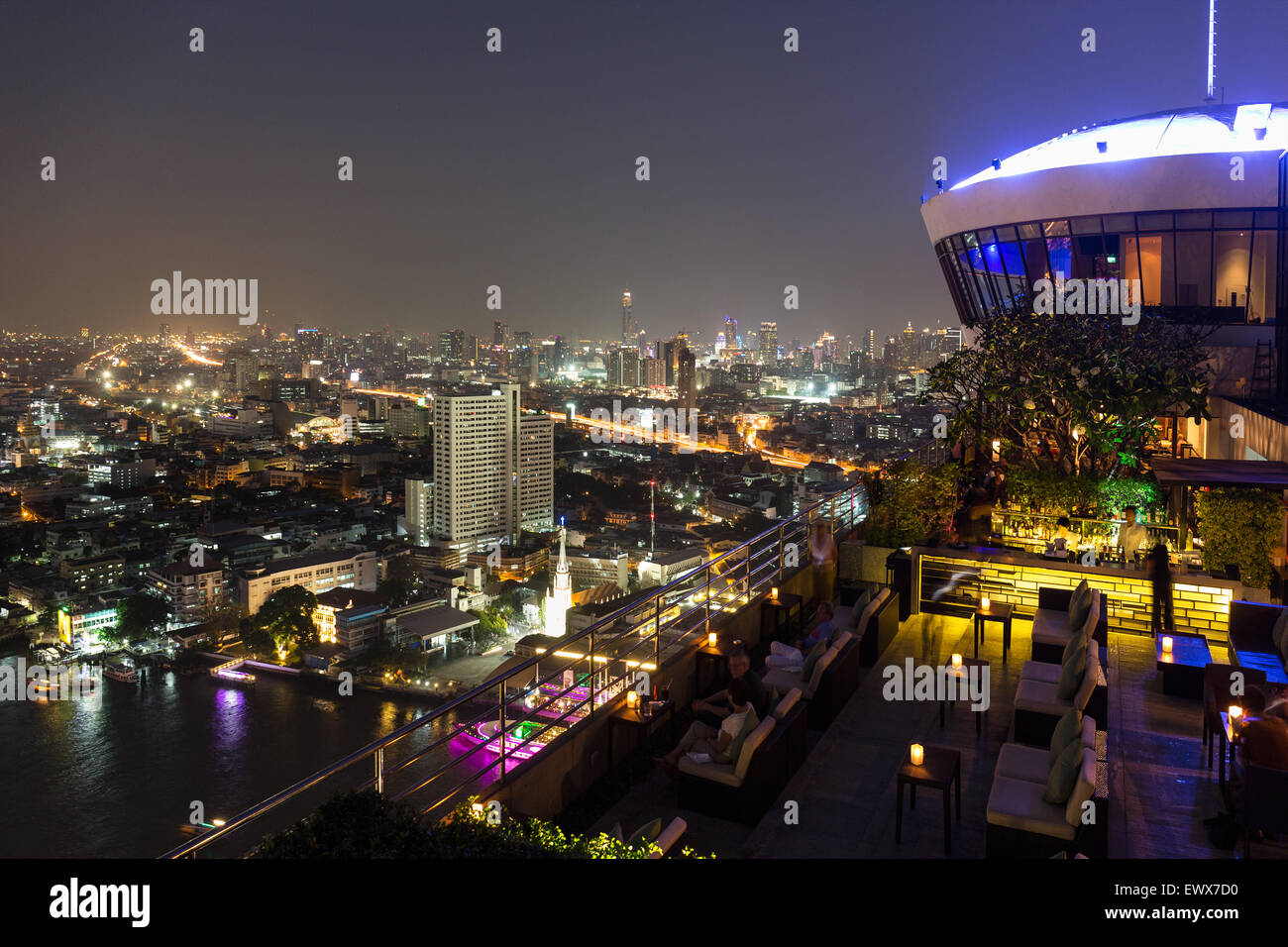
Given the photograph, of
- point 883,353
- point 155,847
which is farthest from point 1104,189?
point 883,353

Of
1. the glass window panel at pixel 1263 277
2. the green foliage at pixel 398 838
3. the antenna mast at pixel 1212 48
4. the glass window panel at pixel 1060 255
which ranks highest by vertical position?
the antenna mast at pixel 1212 48

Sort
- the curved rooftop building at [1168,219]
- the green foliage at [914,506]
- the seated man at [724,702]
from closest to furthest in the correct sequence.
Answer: the seated man at [724,702] < the green foliage at [914,506] < the curved rooftop building at [1168,219]

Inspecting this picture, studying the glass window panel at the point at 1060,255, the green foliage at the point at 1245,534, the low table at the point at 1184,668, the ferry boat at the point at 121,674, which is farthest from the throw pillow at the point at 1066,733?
the ferry boat at the point at 121,674

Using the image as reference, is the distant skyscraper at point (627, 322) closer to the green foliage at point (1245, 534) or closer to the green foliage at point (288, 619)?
the green foliage at point (288, 619)

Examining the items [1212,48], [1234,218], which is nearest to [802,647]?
[1234,218]
